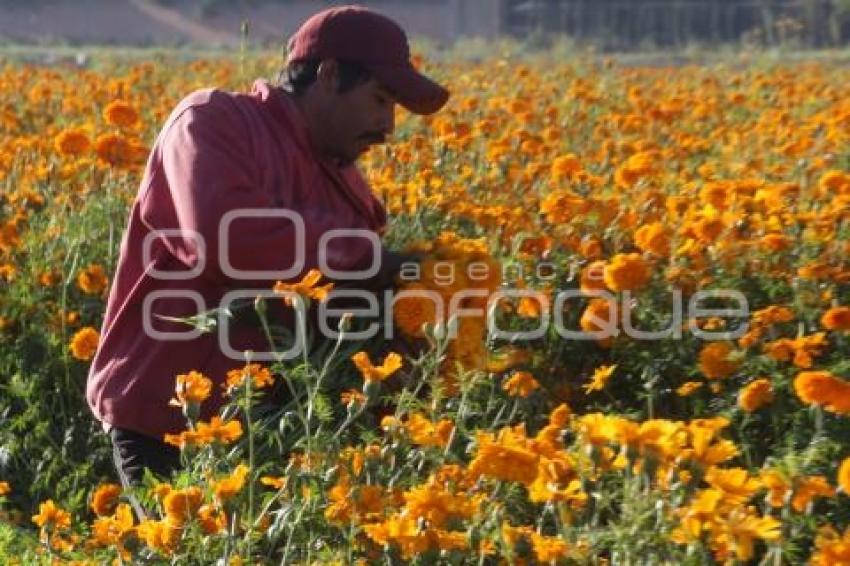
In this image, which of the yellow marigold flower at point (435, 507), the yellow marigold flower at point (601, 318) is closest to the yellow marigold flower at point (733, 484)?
the yellow marigold flower at point (435, 507)

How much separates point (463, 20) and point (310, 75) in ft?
126

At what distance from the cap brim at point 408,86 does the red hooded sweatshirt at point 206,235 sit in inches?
8.0

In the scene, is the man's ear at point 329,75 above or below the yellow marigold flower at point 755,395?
above

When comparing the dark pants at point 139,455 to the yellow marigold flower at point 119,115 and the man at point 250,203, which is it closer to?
the man at point 250,203

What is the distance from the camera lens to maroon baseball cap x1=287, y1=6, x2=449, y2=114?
345 centimetres

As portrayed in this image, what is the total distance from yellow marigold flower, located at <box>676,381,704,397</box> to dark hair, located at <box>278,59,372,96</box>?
86 cm

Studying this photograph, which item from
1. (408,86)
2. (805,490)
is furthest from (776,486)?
(408,86)

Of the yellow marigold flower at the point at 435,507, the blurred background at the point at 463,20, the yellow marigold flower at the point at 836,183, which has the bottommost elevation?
the blurred background at the point at 463,20

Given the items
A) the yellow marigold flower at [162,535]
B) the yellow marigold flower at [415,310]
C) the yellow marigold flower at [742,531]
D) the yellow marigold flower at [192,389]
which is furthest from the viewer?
the yellow marigold flower at [415,310]

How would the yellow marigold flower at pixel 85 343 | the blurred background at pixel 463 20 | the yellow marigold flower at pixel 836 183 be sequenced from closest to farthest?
the yellow marigold flower at pixel 85 343, the yellow marigold flower at pixel 836 183, the blurred background at pixel 463 20

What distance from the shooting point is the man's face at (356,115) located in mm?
3459

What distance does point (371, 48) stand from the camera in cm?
347

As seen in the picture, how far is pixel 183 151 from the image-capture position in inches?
131

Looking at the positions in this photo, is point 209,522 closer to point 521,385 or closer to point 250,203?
point 521,385
